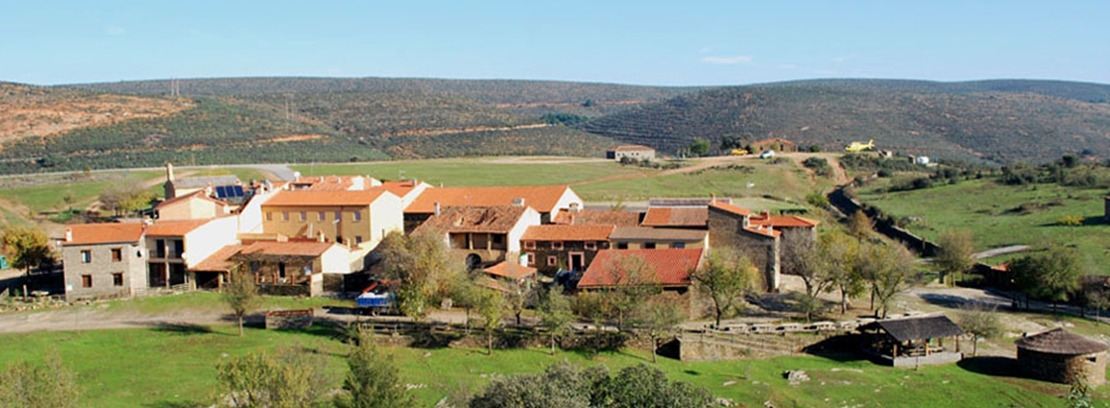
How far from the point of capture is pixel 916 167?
112 m

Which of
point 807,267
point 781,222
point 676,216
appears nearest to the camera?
point 807,267

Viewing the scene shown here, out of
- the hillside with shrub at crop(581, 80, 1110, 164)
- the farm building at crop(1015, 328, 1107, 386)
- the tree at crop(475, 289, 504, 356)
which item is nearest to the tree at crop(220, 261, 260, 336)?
the tree at crop(475, 289, 504, 356)

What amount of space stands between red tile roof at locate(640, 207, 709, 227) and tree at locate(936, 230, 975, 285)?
13804 mm

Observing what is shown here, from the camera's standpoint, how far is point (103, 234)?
151ft

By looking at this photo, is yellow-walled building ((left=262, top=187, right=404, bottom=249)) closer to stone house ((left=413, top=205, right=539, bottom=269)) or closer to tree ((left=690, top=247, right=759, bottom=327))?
stone house ((left=413, top=205, right=539, bottom=269))

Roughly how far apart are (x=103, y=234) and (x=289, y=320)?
1388cm

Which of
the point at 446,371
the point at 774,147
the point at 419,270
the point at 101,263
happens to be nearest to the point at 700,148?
the point at 774,147

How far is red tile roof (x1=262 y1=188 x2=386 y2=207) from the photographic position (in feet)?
172

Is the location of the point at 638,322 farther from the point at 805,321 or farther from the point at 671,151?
the point at 671,151

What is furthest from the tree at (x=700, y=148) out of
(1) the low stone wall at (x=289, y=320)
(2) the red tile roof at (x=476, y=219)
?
(1) the low stone wall at (x=289, y=320)

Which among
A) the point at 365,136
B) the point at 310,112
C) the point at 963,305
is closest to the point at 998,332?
the point at 963,305

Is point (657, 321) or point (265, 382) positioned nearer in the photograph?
point (265, 382)

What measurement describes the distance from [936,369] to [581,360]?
46.3 ft

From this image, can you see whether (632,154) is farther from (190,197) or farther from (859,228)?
(190,197)
